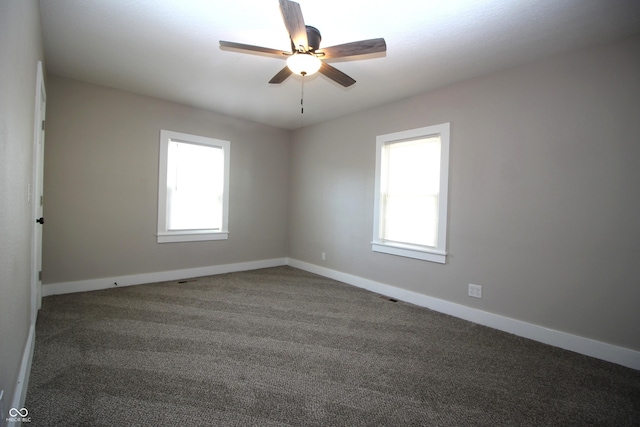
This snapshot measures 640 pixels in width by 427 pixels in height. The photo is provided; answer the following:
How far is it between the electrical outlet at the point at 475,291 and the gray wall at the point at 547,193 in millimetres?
60

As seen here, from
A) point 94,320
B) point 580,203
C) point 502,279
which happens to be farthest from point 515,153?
point 94,320

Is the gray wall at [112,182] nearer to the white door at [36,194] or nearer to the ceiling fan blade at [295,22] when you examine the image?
the white door at [36,194]

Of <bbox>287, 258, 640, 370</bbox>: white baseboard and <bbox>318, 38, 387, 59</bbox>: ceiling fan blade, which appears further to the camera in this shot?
<bbox>287, 258, 640, 370</bbox>: white baseboard

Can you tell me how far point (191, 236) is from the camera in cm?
458

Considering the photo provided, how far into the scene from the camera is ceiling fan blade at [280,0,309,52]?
1711 mm

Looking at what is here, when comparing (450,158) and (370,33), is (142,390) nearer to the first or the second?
(370,33)

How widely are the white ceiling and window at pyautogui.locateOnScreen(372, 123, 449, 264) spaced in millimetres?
636

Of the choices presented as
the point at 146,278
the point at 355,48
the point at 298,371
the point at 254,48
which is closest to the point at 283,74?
the point at 254,48

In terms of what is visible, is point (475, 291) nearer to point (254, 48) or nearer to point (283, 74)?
point (283, 74)

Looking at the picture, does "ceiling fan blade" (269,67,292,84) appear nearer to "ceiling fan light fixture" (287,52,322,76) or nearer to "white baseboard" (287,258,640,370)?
"ceiling fan light fixture" (287,52,322,76)

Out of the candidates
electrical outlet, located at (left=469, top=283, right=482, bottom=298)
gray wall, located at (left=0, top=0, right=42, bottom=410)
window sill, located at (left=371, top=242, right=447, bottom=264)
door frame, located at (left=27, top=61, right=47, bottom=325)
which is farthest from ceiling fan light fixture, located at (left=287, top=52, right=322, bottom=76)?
electrical outlet, located at (left=469, top=283, right=482, bottom=298)

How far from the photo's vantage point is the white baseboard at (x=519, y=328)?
7.80 feet

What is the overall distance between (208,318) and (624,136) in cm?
406

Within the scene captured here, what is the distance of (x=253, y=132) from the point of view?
5.24 meters
